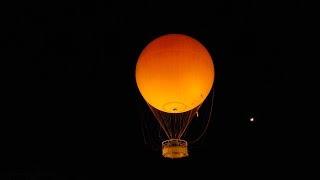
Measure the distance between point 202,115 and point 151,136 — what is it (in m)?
1.05

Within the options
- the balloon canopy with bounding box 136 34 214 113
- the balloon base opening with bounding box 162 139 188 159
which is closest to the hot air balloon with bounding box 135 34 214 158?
the balloon canopy with bounding box 136 34 214 113

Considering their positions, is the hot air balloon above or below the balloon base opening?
above

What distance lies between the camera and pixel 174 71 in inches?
226

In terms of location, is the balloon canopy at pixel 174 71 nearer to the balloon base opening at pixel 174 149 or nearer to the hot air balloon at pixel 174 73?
the hot air balloon at pixel 174 73

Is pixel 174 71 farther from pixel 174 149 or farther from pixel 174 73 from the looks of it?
pixel 174 149

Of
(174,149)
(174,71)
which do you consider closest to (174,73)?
(174,71)

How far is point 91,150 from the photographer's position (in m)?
10.0

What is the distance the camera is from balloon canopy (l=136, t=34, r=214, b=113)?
18.9 feet

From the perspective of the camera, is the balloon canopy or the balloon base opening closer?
the balloon canopy

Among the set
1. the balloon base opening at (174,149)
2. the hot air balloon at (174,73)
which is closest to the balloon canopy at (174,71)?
the hot air balloon at (174,73)

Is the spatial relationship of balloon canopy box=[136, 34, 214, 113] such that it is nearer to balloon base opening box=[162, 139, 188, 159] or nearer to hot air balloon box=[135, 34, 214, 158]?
hot air balloon box=[135, 34, 214, 158]

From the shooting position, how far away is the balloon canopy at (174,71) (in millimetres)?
5773

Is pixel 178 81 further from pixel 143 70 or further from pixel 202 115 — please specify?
pixel 202 115

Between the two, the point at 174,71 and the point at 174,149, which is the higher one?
the point at 174,71
